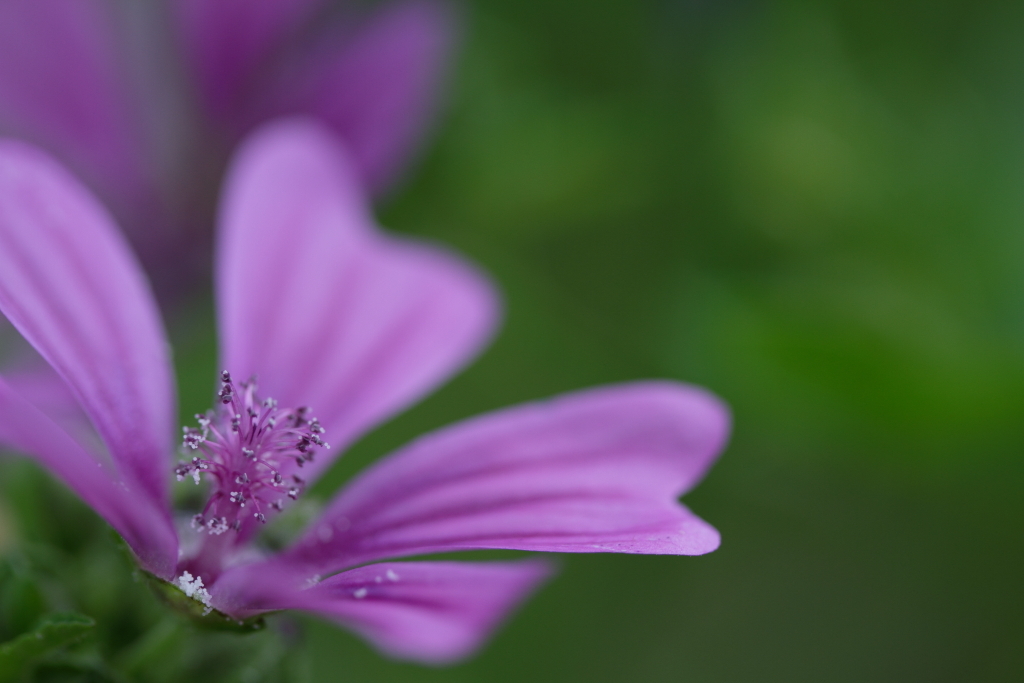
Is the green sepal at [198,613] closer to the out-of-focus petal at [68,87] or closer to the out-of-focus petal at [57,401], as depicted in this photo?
the out-of-focus petal at [57,401]

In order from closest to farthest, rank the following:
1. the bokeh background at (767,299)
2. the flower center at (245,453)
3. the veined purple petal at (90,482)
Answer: the veined purple petal at (90,482)
the flower center at (245,453)
the bokeh background at (767,299)

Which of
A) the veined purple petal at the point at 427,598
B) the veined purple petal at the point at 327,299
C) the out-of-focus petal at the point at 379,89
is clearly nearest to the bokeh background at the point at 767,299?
the out-of-focus petal at the point at 379,89

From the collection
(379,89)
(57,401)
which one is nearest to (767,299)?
(379,89)

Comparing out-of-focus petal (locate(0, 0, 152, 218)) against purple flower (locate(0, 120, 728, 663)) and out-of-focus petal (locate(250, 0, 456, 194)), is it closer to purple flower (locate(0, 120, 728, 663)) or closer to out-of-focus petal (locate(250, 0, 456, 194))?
out-of-focus petal (locate(250, 0, 456, 194))

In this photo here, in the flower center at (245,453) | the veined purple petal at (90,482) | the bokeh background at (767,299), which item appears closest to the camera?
the veined purple petal at (90,482)

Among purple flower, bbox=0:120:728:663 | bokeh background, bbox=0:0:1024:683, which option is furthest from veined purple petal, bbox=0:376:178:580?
bokeh background, bbox=0:0:1024:683

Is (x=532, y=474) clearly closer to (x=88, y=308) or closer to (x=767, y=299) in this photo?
(x=88, y=308)
